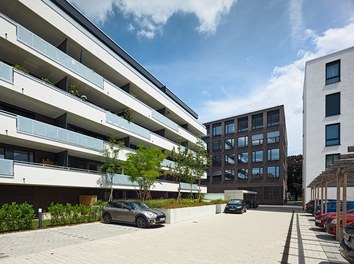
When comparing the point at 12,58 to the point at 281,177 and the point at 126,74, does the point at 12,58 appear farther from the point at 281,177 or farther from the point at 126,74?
the point at 281,177

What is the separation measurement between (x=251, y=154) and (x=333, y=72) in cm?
2534

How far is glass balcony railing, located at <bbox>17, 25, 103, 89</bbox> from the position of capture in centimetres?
1716

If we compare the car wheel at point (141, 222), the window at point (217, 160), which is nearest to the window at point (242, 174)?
the window at point (217, 160)

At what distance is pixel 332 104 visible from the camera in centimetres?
3444

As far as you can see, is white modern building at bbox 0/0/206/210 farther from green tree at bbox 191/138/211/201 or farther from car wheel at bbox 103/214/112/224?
green tree at bbox 191/138/211/201

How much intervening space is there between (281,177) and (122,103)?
1489 inches

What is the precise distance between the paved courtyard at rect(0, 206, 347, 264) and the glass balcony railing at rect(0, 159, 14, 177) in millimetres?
4083

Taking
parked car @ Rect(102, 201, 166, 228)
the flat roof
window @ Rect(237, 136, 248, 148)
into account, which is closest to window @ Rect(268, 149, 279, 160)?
window @ Rect(237, 136, 248, 148)

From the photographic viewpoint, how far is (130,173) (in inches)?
953

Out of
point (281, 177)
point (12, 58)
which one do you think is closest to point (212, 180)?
point (281, 177)

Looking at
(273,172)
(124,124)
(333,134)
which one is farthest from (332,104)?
(124,124)

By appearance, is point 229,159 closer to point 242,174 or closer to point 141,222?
point 242,174

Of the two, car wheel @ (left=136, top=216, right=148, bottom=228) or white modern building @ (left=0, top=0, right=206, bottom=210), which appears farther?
white modern building @ (left=0, top=0, right=206, bottom=210)

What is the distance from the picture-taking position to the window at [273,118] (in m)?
53.8
